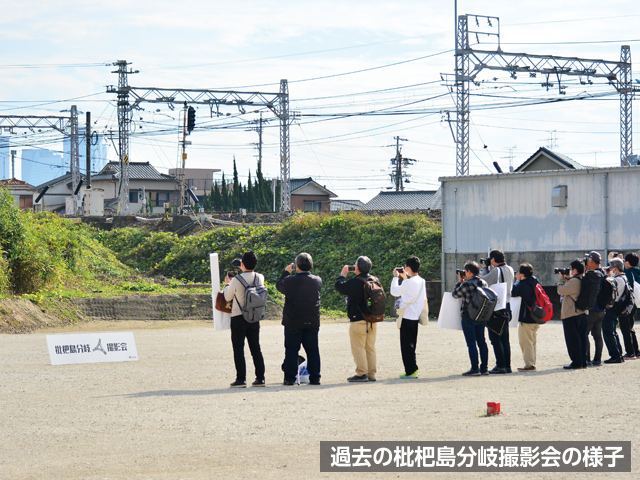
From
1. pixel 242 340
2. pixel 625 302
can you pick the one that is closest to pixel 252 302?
pixel 242 340

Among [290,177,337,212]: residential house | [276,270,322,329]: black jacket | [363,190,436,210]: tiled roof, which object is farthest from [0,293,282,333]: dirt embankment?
[290,177,337,212]: residential house

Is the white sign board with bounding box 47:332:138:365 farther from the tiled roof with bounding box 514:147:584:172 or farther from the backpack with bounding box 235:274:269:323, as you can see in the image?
the tiled roof with bounding box 514:147:584:172

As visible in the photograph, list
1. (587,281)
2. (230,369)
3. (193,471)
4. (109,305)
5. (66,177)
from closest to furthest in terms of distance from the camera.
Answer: (193,471) → (587,281) → (230,369) → (109,305) → (66,177)

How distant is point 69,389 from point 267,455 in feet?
16.2

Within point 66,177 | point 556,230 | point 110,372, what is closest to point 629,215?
point 556,230

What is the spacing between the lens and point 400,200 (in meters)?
60.9

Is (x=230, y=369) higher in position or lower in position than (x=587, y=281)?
lower

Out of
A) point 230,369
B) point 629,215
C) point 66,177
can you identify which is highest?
point 66,177

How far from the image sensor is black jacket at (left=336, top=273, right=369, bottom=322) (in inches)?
436

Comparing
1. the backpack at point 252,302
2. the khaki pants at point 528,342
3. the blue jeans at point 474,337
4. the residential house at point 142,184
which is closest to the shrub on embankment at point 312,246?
the khaki pants at point 528,342

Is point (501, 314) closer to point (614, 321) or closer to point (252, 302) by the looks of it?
point (614, 321)

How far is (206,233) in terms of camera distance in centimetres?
3616

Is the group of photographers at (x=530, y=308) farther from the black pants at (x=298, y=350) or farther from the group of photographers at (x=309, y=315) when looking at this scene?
the black pants at (x=298, y=350)

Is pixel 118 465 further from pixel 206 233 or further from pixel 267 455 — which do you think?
pixel 206 233
